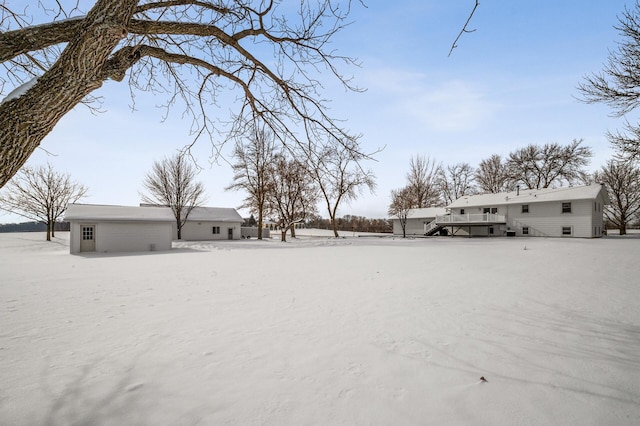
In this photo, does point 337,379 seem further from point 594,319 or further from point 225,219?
point 225,219

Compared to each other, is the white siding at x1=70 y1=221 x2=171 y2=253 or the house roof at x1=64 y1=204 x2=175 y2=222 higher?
the house roof at x1=64 y1=204 x2=175 y2=222

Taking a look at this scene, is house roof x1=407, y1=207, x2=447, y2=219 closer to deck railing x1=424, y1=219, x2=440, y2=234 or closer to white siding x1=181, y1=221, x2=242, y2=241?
deck railing x1=424, y1=219, x2=440, y2=234

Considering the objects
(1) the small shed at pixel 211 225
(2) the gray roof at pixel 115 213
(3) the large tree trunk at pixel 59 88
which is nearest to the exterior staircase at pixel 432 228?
(1) the small shed at pixel 211 225

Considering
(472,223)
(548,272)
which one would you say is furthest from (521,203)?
(548,272)

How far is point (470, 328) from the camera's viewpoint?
4430 mm

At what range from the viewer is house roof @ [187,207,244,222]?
35.1m

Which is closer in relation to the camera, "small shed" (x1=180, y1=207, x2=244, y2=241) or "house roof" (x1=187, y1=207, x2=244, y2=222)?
"small shed" (x1=180, y1=207, x2=244, y2=241)

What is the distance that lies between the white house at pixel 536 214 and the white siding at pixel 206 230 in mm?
25778

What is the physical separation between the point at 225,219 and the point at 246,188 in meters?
4.80

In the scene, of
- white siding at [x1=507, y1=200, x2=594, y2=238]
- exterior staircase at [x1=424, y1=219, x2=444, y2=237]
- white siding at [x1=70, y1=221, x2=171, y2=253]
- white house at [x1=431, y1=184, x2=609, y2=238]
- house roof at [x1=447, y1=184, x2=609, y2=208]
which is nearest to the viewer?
white siding at [x1=70, y1=221, x2=171, y2=253]

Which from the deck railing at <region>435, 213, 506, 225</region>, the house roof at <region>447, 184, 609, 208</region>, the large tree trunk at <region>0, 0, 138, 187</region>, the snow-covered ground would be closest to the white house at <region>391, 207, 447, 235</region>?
the house roof at <region>447, 184, 609, 208</region>

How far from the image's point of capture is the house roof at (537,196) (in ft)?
96.6

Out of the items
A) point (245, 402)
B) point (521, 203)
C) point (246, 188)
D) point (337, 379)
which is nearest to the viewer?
point (245, 402)

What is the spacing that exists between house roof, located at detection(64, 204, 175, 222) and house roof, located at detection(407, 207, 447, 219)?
33.5m
